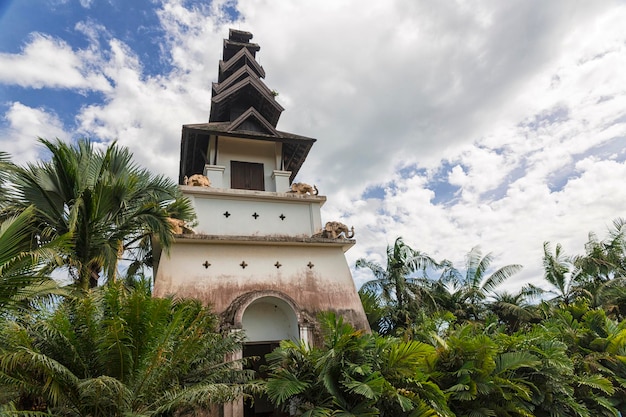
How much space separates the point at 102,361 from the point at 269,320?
586 centimetres

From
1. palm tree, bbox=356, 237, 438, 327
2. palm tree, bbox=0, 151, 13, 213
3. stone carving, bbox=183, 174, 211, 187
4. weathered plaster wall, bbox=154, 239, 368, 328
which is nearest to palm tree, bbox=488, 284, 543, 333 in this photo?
palm tree, bbox=356, 237, 438, 327

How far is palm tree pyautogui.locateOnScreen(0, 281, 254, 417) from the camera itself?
632cm

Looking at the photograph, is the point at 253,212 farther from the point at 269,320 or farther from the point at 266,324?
the point at 266,324

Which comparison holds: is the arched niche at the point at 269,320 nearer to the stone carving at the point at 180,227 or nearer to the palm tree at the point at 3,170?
the stone carving at the point at 180,227

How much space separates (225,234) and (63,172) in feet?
15.9

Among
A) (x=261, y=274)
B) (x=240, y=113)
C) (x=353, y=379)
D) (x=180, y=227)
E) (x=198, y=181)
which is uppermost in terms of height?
(x=240, y=113)

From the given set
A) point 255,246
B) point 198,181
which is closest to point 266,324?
point 255,246

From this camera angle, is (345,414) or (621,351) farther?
(621,351)

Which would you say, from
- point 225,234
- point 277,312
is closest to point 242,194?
point 225,234

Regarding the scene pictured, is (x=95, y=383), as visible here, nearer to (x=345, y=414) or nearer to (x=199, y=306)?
(x=199, y=306)

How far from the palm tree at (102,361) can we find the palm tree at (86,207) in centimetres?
177

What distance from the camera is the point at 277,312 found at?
12188 millimetres

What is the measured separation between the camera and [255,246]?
40.1ft

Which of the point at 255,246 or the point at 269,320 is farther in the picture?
the point at 255,246
